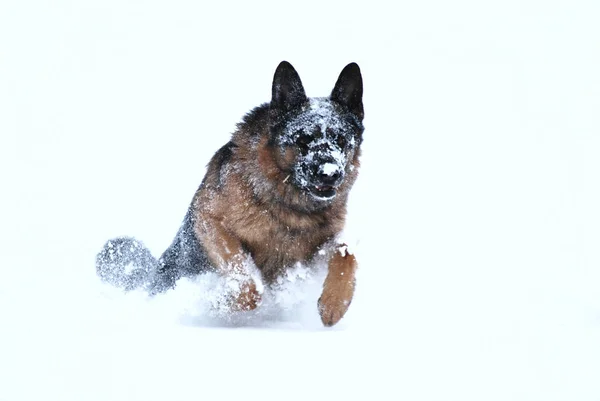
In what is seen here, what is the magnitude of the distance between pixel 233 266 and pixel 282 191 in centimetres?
69

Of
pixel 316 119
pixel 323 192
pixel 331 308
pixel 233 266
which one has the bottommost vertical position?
A: pixel 331 308

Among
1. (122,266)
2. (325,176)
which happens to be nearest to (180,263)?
(122,266)

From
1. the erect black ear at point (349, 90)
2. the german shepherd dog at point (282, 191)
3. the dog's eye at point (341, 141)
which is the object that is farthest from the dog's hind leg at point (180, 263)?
the erect black ear at point (349, 90)

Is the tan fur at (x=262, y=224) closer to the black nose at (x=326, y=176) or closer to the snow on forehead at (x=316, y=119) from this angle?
the snow on forehead at (x=316, y=119)

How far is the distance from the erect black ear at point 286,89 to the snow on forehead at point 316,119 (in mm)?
120

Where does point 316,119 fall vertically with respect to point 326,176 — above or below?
above

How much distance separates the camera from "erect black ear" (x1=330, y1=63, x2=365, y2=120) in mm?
5188

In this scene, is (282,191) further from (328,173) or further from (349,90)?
(349,90)

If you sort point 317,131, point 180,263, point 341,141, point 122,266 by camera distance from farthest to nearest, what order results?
point 122,266 < point 180,263 < point 341,141 < point 317,131

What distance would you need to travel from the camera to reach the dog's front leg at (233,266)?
454cm

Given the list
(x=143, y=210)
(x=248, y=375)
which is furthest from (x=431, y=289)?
(x=143, y=210)

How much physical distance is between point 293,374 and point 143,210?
29.9ft

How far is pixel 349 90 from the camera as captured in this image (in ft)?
17.2

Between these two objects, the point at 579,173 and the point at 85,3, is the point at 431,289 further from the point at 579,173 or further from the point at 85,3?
the point at 85,3
